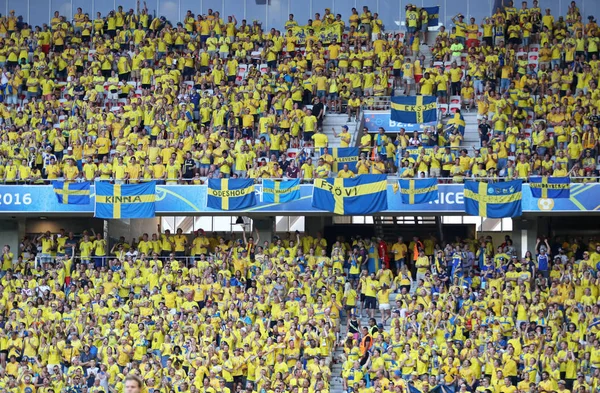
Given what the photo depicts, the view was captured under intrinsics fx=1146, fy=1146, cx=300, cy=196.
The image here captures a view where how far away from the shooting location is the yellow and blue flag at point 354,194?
2814 cm

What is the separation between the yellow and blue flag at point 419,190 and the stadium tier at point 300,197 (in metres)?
0.06

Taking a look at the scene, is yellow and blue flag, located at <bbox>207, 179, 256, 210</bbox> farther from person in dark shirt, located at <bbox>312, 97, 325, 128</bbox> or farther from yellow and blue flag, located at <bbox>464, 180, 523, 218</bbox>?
yellow and blue flag, located at <bbox>464, 180, 523, 218</bbox>

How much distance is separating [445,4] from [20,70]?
1375 cm

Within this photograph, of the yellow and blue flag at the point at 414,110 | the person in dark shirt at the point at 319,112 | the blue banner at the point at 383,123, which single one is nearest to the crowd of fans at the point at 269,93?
the person in dark shirt at the point at 319,112

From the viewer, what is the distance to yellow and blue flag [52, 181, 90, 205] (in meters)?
29.7

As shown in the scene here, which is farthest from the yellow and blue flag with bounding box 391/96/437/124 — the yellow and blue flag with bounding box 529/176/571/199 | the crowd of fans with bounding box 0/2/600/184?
the yellow and blue flag with bounding box 529/176/571/199

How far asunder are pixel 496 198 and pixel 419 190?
6.25 feet

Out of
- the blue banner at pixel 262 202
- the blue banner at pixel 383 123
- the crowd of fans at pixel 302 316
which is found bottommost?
the crowd of fans at pixel 302 316

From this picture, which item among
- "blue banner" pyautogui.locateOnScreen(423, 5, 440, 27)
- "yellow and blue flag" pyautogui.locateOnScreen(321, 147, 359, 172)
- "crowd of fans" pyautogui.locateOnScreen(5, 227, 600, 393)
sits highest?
"blue banner" pyautogui.locateOnScreen(423, 5, 440, 27)

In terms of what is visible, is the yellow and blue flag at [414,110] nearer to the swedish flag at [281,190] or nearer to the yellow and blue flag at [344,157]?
the yellow and blue flag at [344,157]

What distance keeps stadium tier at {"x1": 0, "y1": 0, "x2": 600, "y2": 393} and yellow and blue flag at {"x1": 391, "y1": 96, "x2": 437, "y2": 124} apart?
56mm

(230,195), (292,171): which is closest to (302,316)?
(230,195)

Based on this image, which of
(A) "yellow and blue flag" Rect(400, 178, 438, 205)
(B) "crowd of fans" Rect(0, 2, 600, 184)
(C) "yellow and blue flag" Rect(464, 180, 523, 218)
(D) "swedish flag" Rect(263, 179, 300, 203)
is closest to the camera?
(C) "yellow and blue flag" Rect(464, 180, 523, 218)

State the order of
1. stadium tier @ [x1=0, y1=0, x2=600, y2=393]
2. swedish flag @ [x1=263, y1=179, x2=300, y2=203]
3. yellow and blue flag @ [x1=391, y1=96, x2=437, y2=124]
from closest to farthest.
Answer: stadium tier @ [x1=0, y1=0, x2=600, y2=393]
swedish flag @ [x1=263, y1=179, x2=300, y2=203]
yellow and blue flag @ [x1=391, y1=96, x2=437, y2=124]
